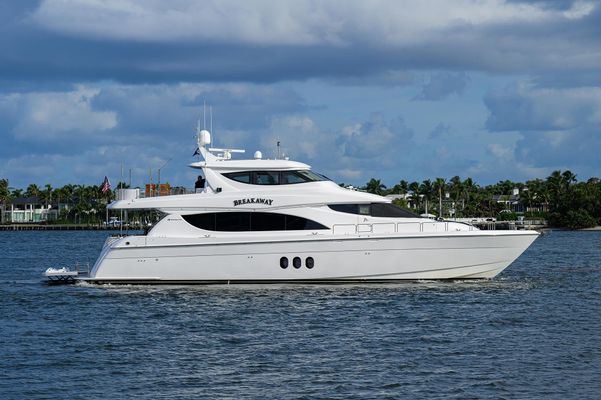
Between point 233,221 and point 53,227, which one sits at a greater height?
→ point 53,227

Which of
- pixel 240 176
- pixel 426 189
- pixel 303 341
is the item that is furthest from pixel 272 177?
pixel 426 189

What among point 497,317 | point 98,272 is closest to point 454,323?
point 497,317

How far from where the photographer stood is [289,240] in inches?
1124

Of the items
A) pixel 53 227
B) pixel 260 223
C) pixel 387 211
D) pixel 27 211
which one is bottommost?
pixel 260 223

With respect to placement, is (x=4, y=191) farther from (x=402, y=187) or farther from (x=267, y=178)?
(x=267, y=178)

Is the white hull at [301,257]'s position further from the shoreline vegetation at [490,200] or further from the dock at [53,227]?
the dock at [53,227]

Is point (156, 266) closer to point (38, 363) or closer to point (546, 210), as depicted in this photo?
point (38, 363)

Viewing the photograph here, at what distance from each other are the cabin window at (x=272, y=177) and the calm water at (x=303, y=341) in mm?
3335

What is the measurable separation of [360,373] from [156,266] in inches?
494

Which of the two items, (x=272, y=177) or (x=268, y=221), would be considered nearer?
(x=268, y=221)

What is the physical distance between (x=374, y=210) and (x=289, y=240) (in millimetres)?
2972

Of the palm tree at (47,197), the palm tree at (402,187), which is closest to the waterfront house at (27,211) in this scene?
the palm tree at (47,197)

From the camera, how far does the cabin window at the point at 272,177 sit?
29953 millimetres

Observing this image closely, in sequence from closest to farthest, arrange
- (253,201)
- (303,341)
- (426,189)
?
(303,341) < (253,201) < (426,189)
